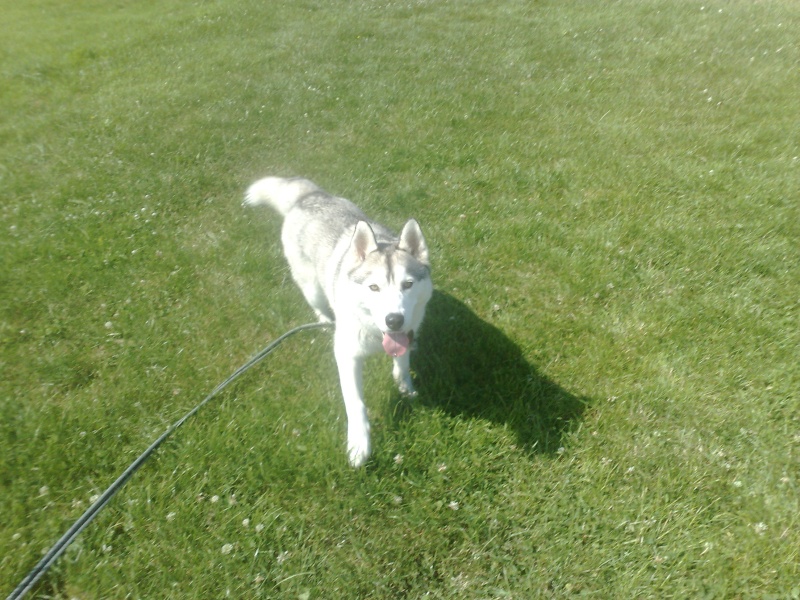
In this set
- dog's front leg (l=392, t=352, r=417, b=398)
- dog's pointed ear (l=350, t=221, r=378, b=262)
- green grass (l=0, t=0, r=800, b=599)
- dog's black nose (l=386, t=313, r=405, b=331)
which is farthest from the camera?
dog's front leg (l=392, t=352, r=417, b=398)

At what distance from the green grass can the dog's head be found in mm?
694

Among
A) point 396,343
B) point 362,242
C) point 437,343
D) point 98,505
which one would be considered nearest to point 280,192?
point 362,242

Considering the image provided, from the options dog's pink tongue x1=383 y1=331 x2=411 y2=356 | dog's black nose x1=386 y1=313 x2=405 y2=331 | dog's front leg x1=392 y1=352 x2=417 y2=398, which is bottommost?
dog's front leg x1=392 y1=352 x2=417 y2=398

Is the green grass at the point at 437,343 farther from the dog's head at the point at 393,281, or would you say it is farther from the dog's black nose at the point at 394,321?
the dog's black nose at the point at 394,321

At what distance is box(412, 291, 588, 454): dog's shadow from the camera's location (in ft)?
11.6

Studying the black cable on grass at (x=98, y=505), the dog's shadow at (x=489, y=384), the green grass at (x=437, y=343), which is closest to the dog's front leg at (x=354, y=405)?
the green grass at (x=437, y=343)

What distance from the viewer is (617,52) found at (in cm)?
988

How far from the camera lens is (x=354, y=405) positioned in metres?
3.42

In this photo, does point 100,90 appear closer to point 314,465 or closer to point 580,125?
point 580,125

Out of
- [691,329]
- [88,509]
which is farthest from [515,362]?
[88,509]

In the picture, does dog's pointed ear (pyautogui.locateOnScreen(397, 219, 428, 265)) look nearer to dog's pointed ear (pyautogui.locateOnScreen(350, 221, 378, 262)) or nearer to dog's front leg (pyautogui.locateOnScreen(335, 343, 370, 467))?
dog's pointed ear (pyautogui.locateOnScreen(350, 221, 378, 262))

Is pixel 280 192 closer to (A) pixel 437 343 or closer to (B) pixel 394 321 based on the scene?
(A) pixel 437 343

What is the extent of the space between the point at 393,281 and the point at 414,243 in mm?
559

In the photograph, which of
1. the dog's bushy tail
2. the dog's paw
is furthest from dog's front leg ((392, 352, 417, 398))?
the dog's bushy tail
